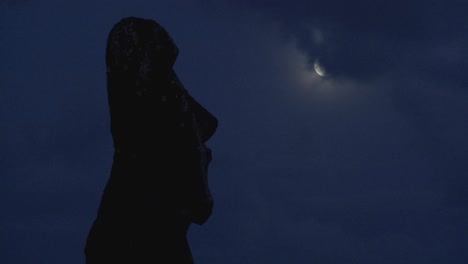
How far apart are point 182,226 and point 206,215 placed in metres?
0.38

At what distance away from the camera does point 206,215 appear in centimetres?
900

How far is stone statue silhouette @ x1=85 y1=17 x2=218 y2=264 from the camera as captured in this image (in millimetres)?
8664

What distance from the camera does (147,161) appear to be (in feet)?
29.0

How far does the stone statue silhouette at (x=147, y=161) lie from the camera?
28.4 feet

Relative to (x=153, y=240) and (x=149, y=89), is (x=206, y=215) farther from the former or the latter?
(x=149, y=89)

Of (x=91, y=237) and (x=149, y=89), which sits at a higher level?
(x=149, y=89)

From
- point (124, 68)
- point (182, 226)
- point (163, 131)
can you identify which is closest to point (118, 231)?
point (182, 226)

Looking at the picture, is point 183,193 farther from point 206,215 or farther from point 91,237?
point 91,237

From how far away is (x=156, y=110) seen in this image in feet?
28.9

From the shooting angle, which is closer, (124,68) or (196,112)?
(124,68)

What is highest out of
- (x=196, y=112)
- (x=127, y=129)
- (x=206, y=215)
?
(x=196, y=112)

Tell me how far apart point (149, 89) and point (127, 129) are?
65 centimetres

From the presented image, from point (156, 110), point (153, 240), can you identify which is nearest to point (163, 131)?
point (156, 110)

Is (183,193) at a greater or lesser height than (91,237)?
greater
